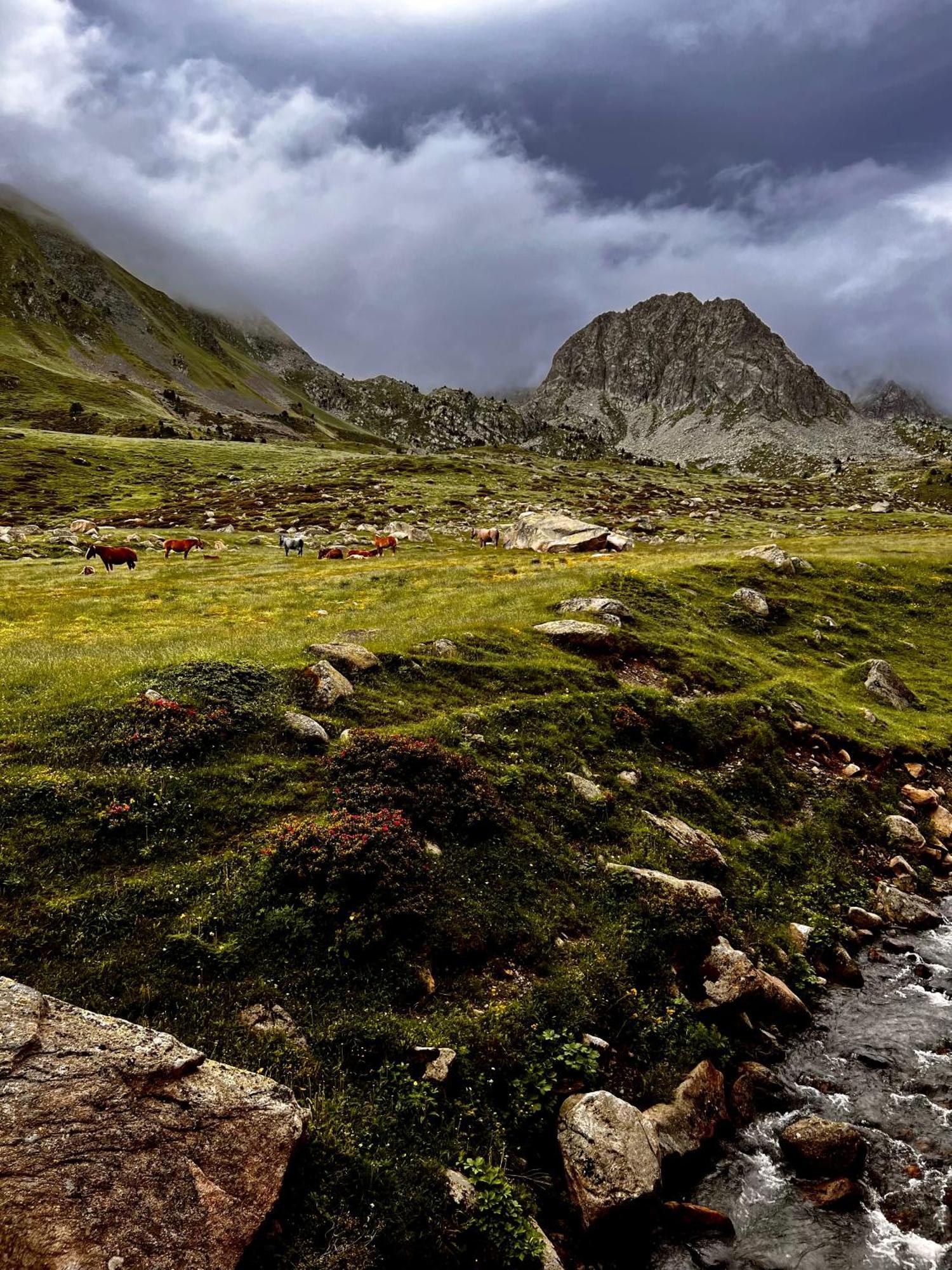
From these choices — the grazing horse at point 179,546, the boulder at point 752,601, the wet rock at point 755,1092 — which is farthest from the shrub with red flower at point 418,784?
the grazing horse at point 179,546

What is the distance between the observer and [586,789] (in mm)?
17984

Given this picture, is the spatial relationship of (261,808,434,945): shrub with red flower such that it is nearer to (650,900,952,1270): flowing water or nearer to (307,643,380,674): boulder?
(650,900,952,1270): flowing water

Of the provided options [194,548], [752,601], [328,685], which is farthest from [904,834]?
[194,548]

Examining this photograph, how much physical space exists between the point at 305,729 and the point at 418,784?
151 inches

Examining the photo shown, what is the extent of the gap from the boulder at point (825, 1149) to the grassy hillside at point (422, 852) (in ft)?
6.04

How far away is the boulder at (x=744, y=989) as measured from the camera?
43.2 feet

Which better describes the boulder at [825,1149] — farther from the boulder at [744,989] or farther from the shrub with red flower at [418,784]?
the shrub with red flower at [418,784]

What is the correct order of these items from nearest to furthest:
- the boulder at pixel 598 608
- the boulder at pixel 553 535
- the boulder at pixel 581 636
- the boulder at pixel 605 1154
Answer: the boulder at pixel 605 1154 → the boulder at pixel 581 636 → the boulder at pixel 598 608 → the boulder at pixel 553 535

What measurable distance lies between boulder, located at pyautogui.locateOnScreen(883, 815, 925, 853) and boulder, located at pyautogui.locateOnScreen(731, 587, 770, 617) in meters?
19.4

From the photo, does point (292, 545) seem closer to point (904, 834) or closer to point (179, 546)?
point (179, 546)

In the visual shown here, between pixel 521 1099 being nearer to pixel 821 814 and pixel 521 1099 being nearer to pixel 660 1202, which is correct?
pixel 660 1202

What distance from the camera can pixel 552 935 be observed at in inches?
529

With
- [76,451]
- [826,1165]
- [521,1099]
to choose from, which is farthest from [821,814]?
[76,451]

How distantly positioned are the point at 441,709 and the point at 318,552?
50.3 m
